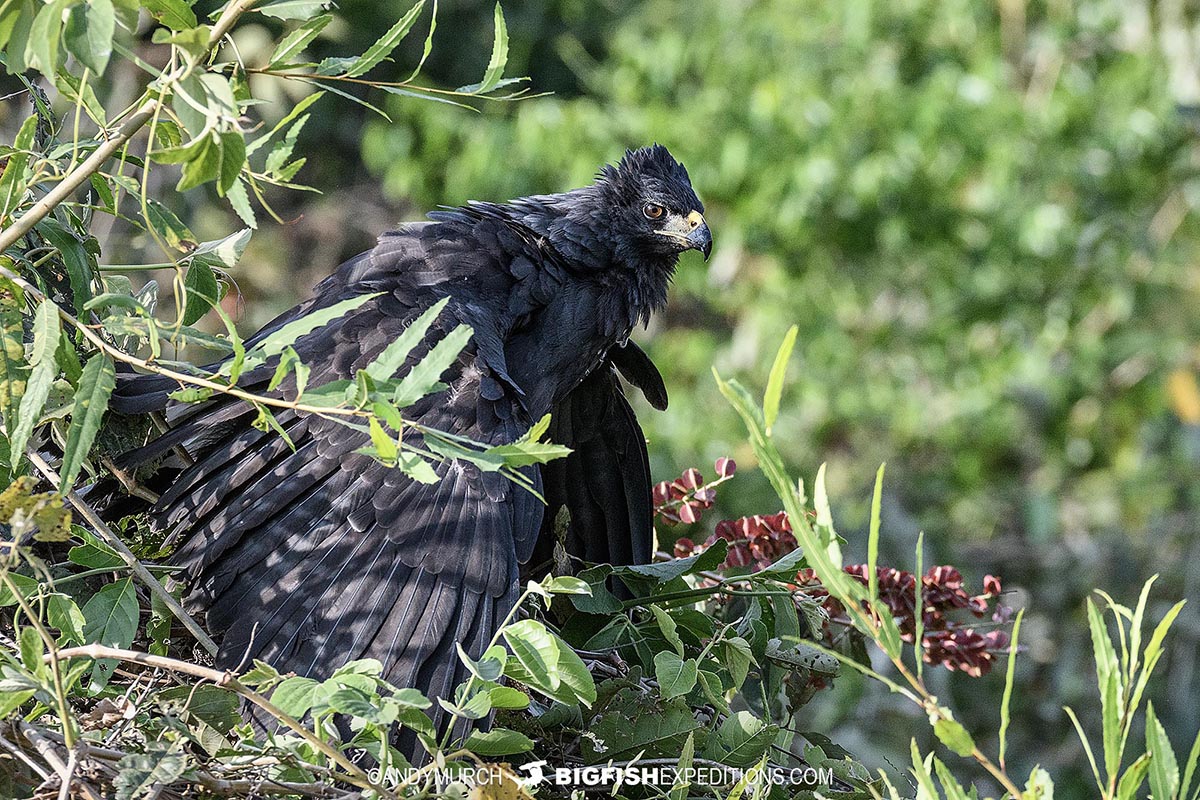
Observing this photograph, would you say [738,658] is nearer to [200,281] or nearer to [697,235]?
[200,281]

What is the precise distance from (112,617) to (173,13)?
0.90m

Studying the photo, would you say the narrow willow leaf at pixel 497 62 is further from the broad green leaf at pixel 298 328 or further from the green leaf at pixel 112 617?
the green leaf at pixel 112 617

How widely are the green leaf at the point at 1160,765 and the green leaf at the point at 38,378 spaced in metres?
1.51

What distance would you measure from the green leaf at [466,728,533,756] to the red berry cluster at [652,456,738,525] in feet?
3.54

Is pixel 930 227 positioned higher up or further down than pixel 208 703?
further down

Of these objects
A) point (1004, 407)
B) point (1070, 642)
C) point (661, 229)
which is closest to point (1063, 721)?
point (1070, 642)

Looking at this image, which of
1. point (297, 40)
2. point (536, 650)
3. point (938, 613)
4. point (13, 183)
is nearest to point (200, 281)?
point (13, 183)

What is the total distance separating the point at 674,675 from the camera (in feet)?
6.99

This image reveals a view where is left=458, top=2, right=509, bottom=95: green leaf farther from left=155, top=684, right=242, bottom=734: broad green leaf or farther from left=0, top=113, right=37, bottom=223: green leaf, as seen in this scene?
left=155, top=684, right=242, bottom=734: broad green leaf

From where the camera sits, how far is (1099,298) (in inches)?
315

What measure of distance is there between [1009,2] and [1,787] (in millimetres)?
8540

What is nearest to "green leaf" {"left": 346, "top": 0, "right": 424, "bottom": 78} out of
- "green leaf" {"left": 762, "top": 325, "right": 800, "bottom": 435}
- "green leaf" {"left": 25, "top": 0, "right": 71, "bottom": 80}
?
"green leaf" {"left": 25, "top": 0, "right": 71, "bottom": 80}

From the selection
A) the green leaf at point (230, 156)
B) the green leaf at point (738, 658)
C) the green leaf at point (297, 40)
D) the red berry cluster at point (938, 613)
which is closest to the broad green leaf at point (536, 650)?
the green leaf at point (738, 658)

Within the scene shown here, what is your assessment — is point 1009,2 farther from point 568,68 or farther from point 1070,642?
point 1070,642
